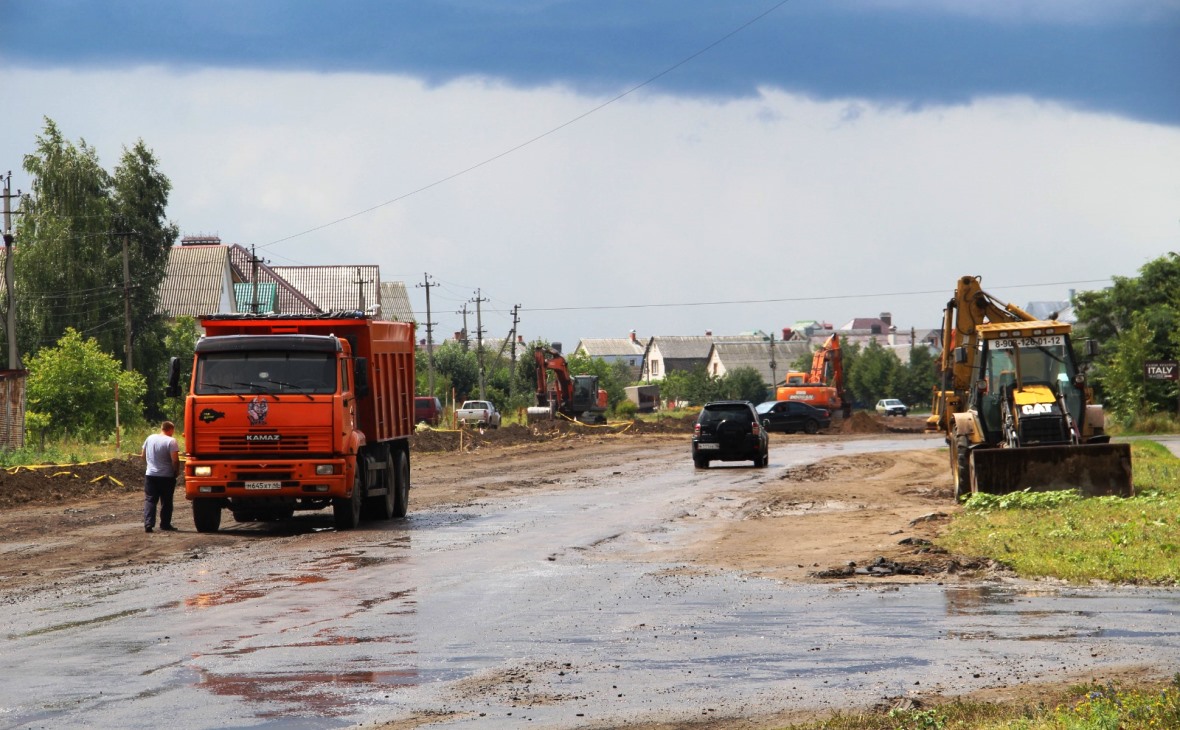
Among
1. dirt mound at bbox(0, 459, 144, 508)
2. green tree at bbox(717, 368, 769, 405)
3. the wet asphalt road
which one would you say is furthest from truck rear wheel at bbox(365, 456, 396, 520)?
green tree at bbox(717, 368, 769, 405)

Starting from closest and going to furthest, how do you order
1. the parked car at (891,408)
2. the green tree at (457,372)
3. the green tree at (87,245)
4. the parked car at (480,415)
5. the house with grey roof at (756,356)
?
the green tree at (87,245)
the parked car at (480,415)
the parked car at (891,408)
the green tree at (457,372)
the house with grey roof at (756,356)

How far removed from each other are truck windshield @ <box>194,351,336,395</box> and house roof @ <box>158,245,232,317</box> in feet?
216

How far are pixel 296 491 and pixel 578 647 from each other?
10803 mm

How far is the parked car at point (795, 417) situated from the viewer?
67125 mm

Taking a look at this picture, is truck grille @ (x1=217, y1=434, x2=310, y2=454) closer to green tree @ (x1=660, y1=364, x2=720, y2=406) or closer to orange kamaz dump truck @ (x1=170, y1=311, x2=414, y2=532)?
orange kamaz dump truck @ (x1=170, y1=311, x2=414, y2=532)

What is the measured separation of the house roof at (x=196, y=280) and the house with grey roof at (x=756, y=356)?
9684cm

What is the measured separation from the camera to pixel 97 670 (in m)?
9.56

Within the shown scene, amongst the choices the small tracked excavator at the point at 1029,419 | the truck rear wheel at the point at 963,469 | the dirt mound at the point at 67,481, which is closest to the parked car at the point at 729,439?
the small tracked excavator at the point at 1029,419

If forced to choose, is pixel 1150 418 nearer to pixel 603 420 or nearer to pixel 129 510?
pixel 603 420

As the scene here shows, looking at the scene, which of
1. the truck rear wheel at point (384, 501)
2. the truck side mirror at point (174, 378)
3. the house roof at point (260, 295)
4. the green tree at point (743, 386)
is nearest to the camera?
the truck side mirror at point (174, 378)

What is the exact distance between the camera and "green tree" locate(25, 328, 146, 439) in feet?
151

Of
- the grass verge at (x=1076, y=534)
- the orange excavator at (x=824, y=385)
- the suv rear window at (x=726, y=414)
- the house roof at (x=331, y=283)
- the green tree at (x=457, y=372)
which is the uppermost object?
the house roof at (x=331, y=283)

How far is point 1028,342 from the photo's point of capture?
23719mm

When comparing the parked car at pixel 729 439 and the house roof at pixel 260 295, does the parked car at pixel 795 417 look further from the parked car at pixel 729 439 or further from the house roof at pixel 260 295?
the house roof at pixel 260 295
